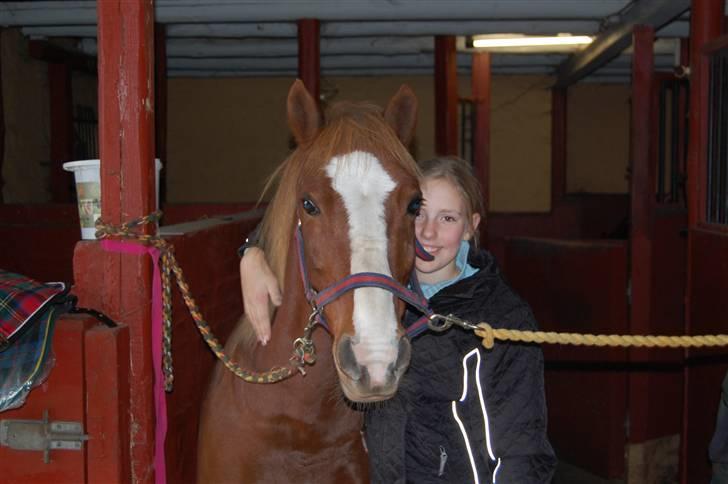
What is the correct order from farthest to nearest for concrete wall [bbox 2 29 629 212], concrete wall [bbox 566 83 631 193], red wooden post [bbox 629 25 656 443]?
1. concrete wall [bbox 566 83 631 193]
2. concrete wall [bbox 2 29 629 212]
3. red wooden post [bbox 629 25 656 443]

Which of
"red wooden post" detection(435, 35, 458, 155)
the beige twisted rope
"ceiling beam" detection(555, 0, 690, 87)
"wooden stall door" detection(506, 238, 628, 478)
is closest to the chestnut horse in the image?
the beige twisted rope

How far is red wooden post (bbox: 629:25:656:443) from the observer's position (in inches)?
183

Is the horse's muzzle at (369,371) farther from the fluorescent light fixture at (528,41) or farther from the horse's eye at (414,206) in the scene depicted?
the fluorescent light fixture at (528,41)

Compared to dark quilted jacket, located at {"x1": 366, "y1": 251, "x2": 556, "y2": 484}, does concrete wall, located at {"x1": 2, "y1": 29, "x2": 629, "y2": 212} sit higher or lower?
higher

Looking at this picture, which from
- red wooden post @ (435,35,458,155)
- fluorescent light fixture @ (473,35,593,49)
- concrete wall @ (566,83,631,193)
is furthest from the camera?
concrete wall @ (566,83,631,193)

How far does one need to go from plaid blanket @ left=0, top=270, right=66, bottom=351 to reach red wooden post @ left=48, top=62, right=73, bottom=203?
546cm

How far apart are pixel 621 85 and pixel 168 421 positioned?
28.6 feet

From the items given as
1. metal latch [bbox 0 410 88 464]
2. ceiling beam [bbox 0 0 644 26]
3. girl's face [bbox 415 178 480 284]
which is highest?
ceiling beam [bbox 0 0 644 26]

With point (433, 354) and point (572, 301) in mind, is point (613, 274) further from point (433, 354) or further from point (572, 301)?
point (433, 354)

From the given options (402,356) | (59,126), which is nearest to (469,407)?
(402,356)

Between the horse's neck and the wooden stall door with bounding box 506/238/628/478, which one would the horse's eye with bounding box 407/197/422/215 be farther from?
the wooden stall door with bounding box 506/238/628/478

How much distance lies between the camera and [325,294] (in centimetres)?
160

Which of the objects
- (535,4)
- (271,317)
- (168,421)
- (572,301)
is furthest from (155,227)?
(572,301)

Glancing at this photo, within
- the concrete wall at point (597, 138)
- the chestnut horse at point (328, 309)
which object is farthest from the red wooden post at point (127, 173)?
the concrete wall at point (597, 138)
